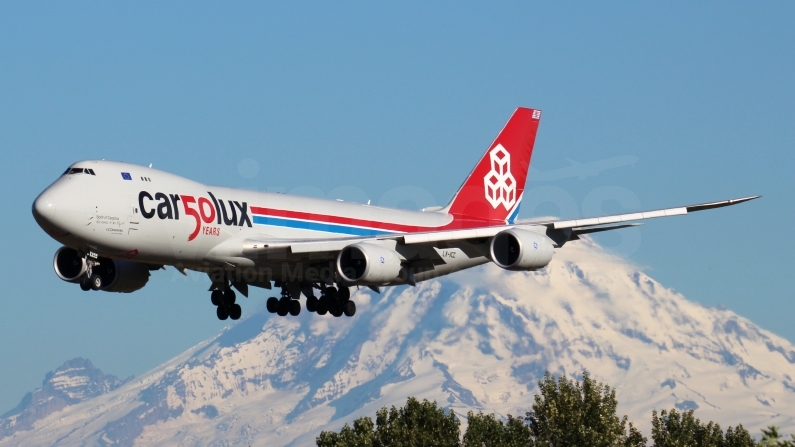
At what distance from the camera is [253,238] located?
51906 mm

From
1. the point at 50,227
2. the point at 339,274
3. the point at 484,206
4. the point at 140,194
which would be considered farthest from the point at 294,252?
the point at 484,206

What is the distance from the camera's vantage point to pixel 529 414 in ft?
237

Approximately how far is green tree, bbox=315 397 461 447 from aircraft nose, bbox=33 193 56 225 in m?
33.1

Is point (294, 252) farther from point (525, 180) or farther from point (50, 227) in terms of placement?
point (525, 180)

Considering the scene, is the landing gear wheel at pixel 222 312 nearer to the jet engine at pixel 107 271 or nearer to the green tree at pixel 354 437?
the jet engine at pixel 107 271

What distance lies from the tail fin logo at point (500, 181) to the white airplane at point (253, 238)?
538 centimetres

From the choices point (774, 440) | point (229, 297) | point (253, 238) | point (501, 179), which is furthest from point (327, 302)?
point (774, 440)

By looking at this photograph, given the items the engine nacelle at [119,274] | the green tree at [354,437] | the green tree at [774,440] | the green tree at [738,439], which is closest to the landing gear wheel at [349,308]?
the engine nacelle at [119,274]

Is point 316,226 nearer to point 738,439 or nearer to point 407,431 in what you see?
point 407,431

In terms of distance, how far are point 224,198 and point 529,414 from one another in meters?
27.5

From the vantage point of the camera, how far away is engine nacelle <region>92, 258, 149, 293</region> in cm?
5338

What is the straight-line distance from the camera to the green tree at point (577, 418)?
2773 inches

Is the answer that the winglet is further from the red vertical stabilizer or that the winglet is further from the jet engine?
the jet engine

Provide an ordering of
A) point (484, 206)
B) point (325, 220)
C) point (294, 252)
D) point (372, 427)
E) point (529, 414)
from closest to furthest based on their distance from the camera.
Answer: point (294, 252) → point (325, 220) → point (484, 206) → point (529, 414) → point (372, 427)
